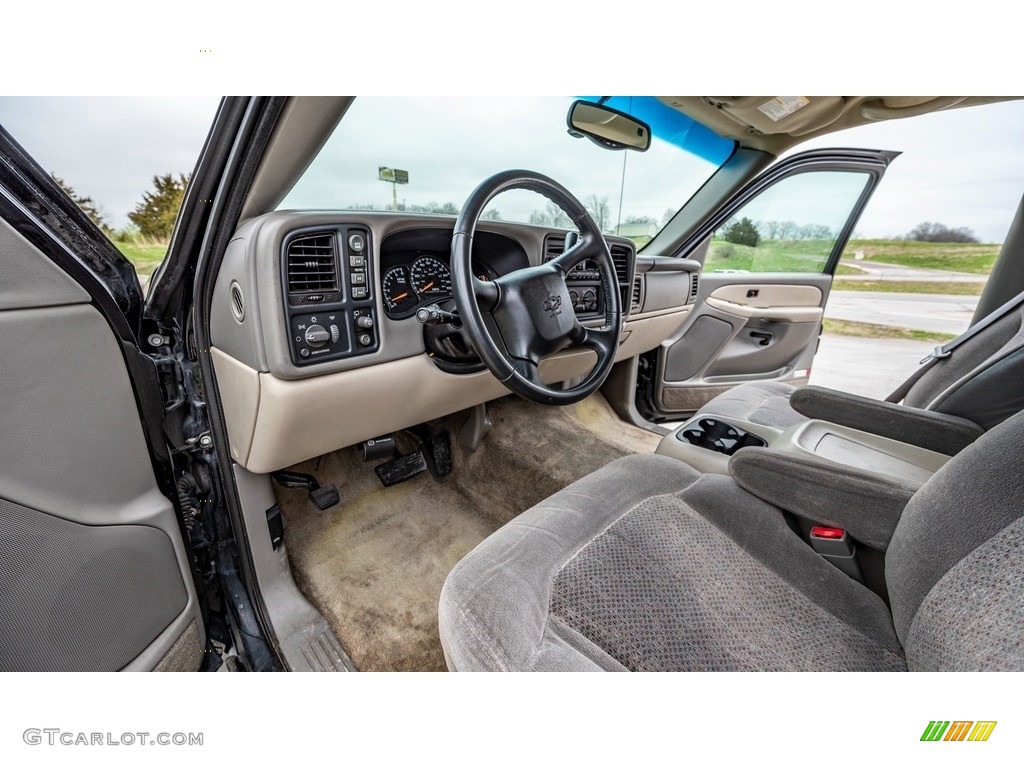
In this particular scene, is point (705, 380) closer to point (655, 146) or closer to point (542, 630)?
point (655, 146)

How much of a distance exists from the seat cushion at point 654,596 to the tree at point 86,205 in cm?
86

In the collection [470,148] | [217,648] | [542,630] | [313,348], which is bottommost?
[217,648]

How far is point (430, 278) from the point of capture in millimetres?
1184

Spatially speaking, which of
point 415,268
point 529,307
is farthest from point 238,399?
point 529,307

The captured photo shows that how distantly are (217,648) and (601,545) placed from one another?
1.01m

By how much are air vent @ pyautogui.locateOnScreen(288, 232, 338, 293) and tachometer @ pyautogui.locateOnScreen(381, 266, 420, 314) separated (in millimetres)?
161

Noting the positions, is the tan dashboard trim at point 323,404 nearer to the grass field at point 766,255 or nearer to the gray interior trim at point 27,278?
the gray interior trim at point 27,278

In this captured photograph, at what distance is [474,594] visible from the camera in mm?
676

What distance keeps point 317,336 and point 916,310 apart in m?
2.32

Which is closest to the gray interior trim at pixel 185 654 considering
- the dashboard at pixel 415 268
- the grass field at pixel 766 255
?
the dashboard at pixel 415 268

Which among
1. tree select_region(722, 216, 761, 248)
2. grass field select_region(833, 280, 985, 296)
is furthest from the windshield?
grass field select_region(833, 280, 985, 296)

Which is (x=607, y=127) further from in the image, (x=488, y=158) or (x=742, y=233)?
(x=742, y=233)

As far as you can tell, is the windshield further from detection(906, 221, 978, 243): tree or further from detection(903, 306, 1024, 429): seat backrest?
detection(903, 306, 1024, 429): seat backrest
